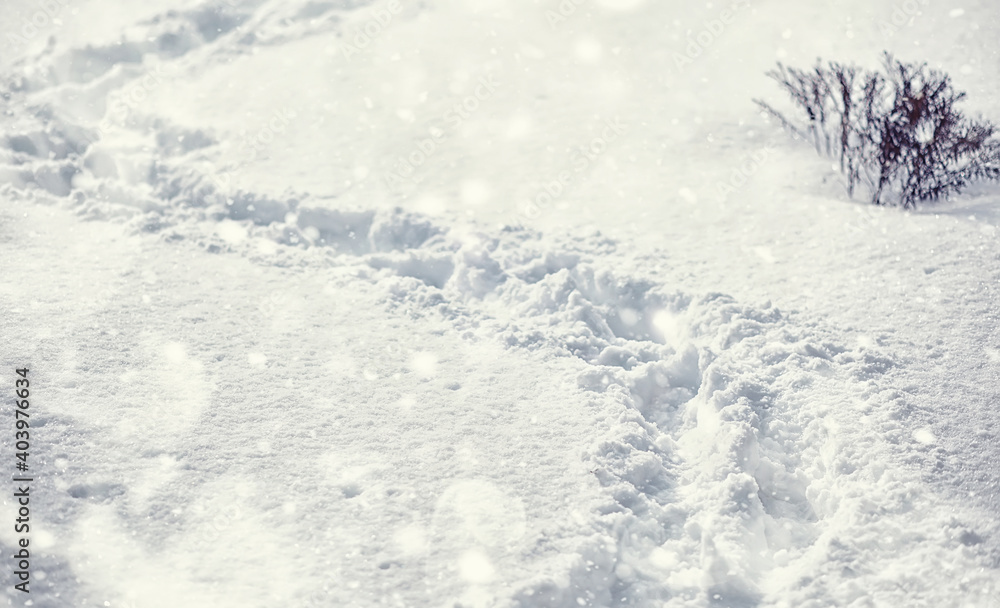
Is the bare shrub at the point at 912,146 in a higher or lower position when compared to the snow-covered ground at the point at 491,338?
higher

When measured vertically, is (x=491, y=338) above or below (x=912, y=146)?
below

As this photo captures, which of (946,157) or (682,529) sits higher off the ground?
(946,157)

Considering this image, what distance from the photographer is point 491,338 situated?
412 centimetres

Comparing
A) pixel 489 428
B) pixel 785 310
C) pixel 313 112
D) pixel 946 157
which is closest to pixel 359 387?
pixel 489 428

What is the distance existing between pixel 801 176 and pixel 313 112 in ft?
13.4

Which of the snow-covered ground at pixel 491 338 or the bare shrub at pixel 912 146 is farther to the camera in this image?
the bare shrub at pixel 912 146

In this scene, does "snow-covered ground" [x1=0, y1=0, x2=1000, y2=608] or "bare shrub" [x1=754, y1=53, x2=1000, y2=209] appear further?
"bare shrub" [x1=754, y1=53, x2=1000, y2=209]

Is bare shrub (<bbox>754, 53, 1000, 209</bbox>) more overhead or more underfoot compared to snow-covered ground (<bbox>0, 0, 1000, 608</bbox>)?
more overhead

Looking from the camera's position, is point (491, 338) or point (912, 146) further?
point (912, 146)

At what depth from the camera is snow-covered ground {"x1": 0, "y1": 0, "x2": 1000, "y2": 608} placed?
2.87 m

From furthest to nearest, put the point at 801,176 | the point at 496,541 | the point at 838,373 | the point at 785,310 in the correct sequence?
the point at 801,176 < the point at 785,310 < the point at 838,373 < the point at 496,541

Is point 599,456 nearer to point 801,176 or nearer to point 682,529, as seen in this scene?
point 682,529

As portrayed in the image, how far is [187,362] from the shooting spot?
379cm

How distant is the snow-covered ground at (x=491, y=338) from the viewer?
113 inches
